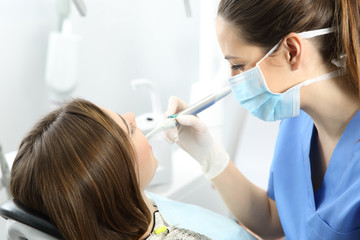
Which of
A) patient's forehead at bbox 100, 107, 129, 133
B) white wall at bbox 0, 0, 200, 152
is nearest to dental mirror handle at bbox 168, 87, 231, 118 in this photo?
patient's forehead at bbox 100, 107, 129, 133

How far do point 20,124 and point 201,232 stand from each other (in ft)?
3.15

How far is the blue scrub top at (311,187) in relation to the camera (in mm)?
996

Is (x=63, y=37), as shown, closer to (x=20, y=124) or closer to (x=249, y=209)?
(x=20, y=124)

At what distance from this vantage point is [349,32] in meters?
0.93

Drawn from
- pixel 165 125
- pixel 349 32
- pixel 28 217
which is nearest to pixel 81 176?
pixel 28 217

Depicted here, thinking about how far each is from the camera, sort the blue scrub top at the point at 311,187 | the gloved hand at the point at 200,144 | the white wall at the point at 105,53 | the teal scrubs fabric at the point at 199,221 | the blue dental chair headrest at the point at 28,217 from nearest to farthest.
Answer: the blue dental chair headrest at the point at 28,217, the blue scrub top at the point at 311,187, the teal scrubs fabric at the point at 199,221, the gloved hand at the point at 200,144, the white wall at the point at 105,53

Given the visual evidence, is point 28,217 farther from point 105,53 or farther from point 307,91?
point 105,53

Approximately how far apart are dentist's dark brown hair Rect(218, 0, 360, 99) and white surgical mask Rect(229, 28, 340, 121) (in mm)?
31

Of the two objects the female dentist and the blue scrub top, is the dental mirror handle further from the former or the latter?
the blue scrub top

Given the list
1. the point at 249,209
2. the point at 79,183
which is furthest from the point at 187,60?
the point at 79,183

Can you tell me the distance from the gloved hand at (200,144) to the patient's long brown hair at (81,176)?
325 mm

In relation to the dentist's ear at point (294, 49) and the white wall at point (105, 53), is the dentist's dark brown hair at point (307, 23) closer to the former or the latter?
the dentist's ear at point (294, 49)

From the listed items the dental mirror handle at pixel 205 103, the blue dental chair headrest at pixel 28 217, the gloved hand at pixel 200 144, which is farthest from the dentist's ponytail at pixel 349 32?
the blue dental chair headrest at pixel 28 217

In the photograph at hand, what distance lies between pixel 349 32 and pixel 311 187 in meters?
0.46
